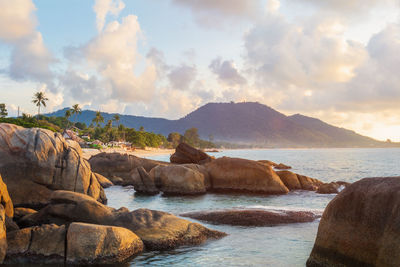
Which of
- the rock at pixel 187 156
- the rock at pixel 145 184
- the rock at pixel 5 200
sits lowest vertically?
the rock at pixel 145 184

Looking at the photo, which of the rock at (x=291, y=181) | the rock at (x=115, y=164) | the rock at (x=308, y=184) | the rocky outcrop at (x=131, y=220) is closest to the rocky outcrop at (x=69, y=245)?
the rocky outcrop at (x=131, y=220)

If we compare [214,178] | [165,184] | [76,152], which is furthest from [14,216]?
[214,178]

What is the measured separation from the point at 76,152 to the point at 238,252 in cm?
1277

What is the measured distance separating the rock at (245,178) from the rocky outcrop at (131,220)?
17856mm

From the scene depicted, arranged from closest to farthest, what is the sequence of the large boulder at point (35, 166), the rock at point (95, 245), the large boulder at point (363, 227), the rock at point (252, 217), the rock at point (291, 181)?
the large boulder at point (363, 227) → the rock at point (95, 245) → the rock at point (252, 217) → the large boulder at point (35, 166) → the rock at point (291, 181)

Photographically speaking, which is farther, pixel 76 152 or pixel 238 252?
pixel 76 152

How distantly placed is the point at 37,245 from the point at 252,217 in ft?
35.3

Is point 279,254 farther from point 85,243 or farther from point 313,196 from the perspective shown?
point 313,196

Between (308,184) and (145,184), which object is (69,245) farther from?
(308,184)

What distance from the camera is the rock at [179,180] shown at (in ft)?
100.0

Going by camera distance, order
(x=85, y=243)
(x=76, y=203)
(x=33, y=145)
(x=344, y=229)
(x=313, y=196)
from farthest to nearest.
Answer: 1. (x=313, y=196)
2. (x=33, y=145)
3. (x=76, y=203)
4. (x=85, y=243)
5. (x=344, y=229)

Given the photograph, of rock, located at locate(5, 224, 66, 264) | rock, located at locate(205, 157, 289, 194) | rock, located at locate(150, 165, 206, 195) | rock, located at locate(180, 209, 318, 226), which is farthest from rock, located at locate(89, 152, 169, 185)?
rock, located at locate(5, 224, 66, 264)

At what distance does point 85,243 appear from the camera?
11156 millimetres

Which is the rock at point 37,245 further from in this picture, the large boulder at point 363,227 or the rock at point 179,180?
the rock at point 179,180
